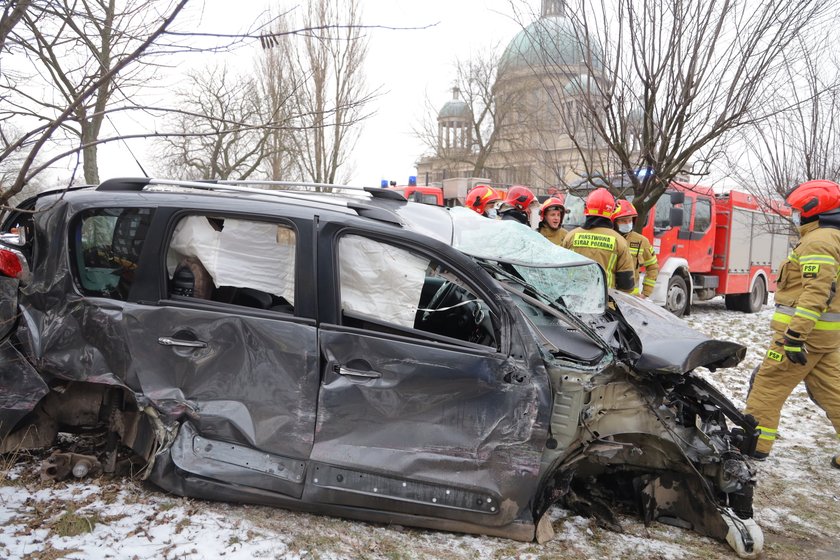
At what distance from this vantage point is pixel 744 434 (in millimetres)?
3379

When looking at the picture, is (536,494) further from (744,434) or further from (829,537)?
(829,537)

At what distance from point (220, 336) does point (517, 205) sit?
4.75 m

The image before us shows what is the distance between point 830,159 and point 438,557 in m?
9.41

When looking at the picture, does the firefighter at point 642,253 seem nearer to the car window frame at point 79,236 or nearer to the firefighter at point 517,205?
the firefighter at point 517,205

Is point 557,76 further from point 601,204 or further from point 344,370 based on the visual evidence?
point 344,370

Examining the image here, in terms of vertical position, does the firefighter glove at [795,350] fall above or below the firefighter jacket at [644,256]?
below

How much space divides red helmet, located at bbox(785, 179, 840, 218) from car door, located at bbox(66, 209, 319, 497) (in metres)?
3.76

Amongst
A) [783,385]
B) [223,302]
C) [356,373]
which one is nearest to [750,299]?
[783,385]

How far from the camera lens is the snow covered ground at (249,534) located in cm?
275

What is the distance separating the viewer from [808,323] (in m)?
4.20

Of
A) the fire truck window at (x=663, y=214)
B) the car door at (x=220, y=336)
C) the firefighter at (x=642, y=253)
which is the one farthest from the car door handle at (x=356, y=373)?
the fire truck window at (x=663, y=214)

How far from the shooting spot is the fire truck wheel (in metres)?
10.9

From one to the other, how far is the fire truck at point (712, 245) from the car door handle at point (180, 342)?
26.4 feet

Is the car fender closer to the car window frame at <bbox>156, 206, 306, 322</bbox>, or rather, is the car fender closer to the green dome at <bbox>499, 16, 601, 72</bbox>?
the car window frame at <bbox>156, 206, 306, 322</bbox>
